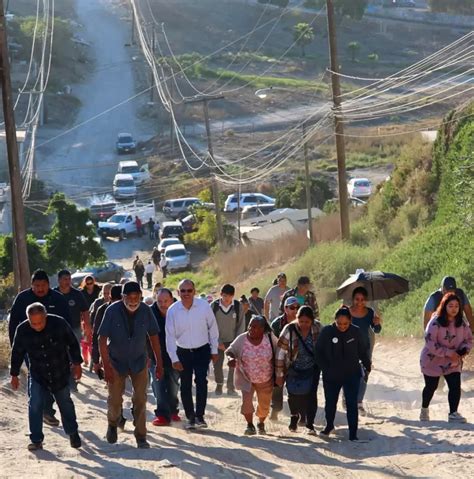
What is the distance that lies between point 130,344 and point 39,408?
1.13m

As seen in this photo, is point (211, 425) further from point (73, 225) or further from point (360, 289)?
point (73, 225)

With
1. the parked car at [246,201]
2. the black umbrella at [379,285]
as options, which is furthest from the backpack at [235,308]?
the parked car at [246,201]

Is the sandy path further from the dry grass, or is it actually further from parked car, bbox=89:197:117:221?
parked car, bbox=89:197:117:221

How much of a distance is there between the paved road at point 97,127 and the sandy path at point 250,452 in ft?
181

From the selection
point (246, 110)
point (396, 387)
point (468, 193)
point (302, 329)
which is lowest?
point (396, 387)

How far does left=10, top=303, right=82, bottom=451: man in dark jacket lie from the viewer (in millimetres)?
11867

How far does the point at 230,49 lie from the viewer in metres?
111

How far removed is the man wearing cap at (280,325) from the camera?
14133 mm

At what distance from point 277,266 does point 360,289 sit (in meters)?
28.3

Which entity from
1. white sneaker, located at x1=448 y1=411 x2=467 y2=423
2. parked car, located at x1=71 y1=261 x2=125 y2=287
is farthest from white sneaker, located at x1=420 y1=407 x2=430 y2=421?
parked car, located at x1=71 y1=261 x2=125 y2=287

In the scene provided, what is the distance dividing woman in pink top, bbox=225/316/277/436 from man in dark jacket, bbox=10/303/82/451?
2.04m

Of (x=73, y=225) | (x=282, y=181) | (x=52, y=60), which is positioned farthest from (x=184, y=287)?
(x=52, y=60)

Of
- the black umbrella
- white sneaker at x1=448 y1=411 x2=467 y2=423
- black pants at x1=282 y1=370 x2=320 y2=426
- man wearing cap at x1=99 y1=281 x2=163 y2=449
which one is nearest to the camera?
man wearing cap at x1=99 y1=281 x2=163 y2=449

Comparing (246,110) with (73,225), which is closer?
(73,225)
